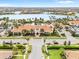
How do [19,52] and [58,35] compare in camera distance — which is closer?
[19,52]

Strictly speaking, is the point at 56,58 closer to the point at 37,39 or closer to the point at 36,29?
the point at 37,39

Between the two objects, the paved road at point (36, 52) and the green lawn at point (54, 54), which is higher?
the paved road at point (36, 52)

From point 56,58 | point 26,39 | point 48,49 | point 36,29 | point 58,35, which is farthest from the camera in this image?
point 36,29

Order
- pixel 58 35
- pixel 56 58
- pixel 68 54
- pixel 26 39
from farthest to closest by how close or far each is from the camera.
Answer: pixel 58 35 < pixel 26 39 < pixel 68 54 < pixel 56 58

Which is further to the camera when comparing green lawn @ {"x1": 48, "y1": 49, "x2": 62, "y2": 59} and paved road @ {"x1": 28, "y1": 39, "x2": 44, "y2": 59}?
green lawn @ {"x1": 48, "y1": 49, "x2": 62, "y2": 59}

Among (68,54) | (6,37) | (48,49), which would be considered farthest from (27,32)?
(68,54)

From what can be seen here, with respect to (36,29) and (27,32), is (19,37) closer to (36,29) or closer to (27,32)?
(27,32)

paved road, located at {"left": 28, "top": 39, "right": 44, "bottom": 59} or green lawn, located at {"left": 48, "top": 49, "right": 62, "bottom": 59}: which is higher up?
paved road, located at {"left": 28, "top": 39, "right": 44, "bottom": 59}

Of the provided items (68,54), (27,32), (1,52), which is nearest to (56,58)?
(68,54)

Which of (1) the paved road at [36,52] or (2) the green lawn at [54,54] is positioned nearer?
(1) the paved road at [36,52]

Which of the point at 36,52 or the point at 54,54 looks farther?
the point at 36,52
